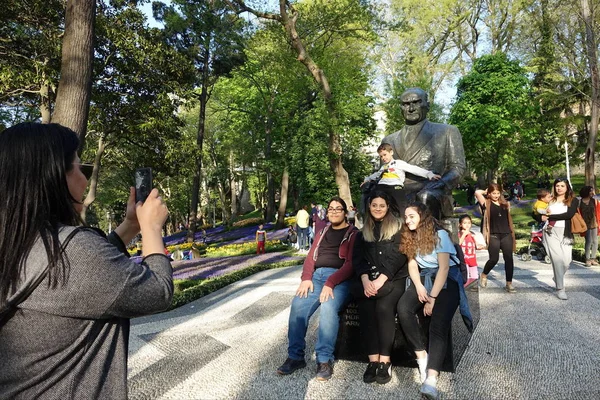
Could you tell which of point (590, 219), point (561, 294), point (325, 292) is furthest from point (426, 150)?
point (590, 219)

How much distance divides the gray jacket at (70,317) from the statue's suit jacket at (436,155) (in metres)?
4.15

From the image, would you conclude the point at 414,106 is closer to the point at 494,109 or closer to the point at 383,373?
the point at 383,373

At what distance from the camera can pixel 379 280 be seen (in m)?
3.87

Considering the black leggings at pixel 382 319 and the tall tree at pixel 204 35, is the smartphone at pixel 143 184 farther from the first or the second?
the tall tree at pixel 204 35

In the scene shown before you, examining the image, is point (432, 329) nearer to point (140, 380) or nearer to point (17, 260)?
point (140, 380)

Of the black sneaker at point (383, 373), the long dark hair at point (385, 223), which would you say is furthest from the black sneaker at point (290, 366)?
the long dark hair at point (385, 223)

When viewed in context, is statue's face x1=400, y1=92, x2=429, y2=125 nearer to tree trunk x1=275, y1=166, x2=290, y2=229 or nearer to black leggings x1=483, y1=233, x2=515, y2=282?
black leggings x1=483, y1=233, x2=515, y2=282

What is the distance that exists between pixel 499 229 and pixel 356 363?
405 cm

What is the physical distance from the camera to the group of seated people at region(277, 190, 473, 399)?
12.2 feet

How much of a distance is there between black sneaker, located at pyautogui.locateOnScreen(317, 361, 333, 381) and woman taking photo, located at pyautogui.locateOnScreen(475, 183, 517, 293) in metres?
4.33

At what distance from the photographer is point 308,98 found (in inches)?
1224

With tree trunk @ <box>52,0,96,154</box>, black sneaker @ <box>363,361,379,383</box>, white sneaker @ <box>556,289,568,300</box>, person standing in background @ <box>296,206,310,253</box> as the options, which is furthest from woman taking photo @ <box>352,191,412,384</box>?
person standing in background @ <box>296,206,310,253</box>

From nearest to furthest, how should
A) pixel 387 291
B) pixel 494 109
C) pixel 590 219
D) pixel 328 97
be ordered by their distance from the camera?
pixel 387 291
pixel 590 219
pixel 328 97
pixel 494 109

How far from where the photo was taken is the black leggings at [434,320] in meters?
3.55
